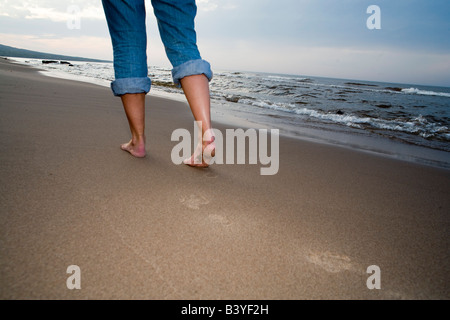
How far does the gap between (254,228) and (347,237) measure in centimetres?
36

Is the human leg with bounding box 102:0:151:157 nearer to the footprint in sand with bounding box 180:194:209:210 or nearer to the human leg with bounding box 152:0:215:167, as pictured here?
the human leg with bounding box 152:0:215:167

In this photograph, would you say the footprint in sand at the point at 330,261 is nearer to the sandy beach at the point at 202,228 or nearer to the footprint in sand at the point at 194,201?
the sandy beach at the point at 202,228

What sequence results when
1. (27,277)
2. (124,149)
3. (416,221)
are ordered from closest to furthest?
1. (27,277)
2. (416,221)
3. (124,149)

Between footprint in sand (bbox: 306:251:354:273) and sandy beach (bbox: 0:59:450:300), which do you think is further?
footprint in sand (bbox: 306:251:354:273)

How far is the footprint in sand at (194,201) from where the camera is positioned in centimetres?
104

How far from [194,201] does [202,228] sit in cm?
22

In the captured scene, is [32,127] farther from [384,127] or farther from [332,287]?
[384,127]

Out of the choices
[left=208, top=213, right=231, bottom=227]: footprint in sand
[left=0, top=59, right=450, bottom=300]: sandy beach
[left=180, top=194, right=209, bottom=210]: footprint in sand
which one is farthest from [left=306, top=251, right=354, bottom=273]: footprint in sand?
[left=180, top=194, right=209, bottom=210]: footprint in sand

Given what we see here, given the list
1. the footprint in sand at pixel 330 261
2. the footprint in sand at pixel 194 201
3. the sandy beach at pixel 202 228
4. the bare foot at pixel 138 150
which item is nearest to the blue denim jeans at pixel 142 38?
the bare foot at pixel 138 150

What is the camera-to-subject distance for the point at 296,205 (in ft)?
3.79

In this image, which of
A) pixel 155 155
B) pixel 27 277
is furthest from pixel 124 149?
pixel 27 277

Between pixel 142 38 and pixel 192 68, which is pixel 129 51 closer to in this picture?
pixel 142 38

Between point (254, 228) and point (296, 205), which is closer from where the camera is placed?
point (254, 228)

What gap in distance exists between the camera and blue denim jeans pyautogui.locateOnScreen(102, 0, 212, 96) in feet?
4.13
